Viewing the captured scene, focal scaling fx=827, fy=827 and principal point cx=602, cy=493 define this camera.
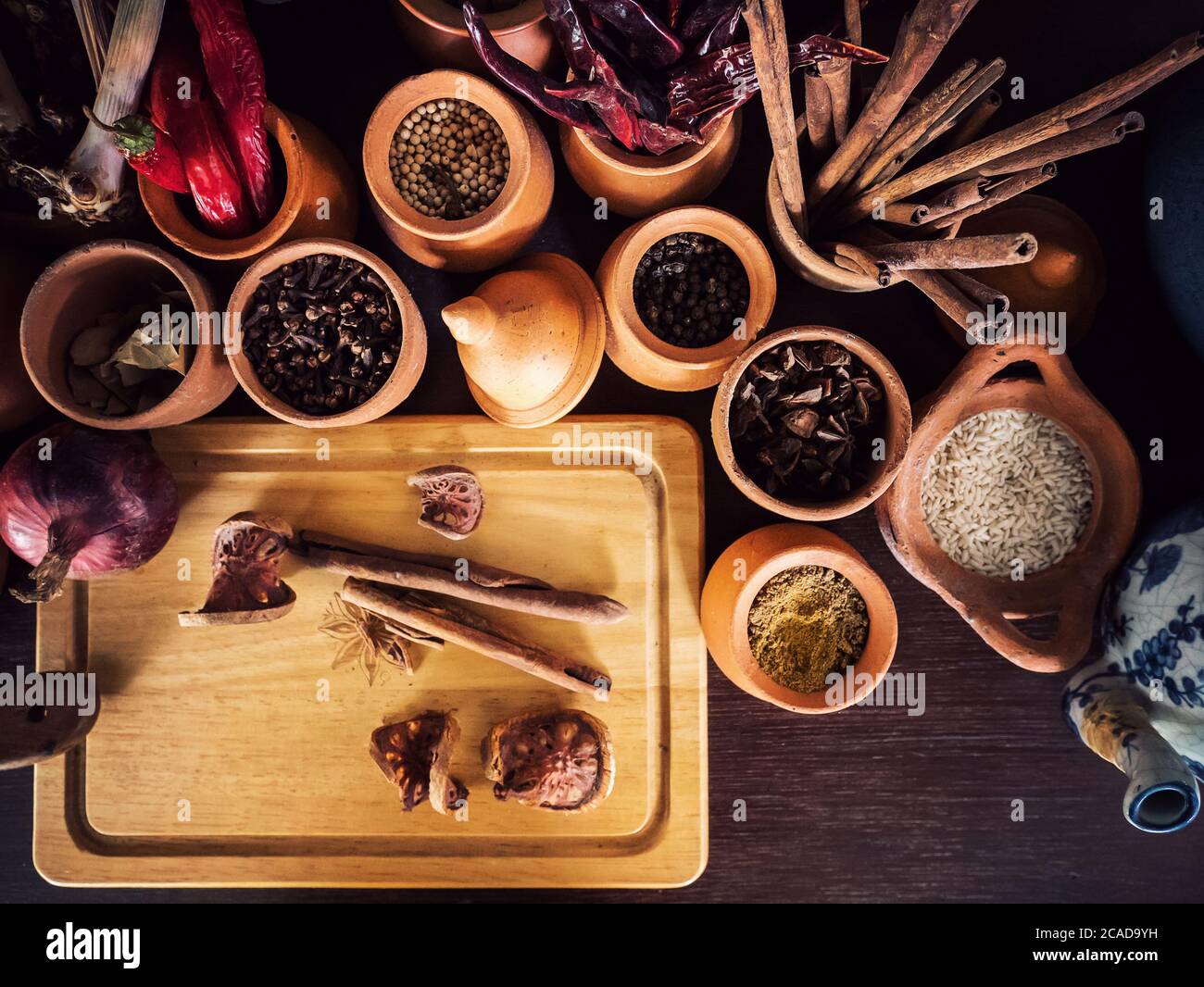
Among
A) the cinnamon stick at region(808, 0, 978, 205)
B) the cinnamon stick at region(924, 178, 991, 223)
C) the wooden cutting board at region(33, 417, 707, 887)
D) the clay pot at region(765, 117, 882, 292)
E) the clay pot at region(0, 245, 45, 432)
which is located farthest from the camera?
the wooden cutting board at region(33, 417, 707, 887)

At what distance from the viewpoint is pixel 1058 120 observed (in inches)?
36.3

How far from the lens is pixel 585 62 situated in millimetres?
1011

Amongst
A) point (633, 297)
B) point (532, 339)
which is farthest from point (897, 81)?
point (532, 339)

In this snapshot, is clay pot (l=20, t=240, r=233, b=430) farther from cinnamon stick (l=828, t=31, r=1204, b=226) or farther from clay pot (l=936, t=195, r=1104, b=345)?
clay pot (l=936, t=195, r=1104, b=345)

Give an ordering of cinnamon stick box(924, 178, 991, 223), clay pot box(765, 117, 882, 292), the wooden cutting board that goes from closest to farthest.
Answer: cinnamon stick box(924, 178, 991, 223)
clay pot box(765, 117, 882, 292)
the wooden cutting board

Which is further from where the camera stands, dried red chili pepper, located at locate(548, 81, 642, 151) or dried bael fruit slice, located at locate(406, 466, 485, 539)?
dried bael fruit slice, located at locate(406, 466, 485, 539)

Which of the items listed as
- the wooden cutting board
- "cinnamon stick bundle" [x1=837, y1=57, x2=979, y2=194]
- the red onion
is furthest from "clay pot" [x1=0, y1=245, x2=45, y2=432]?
"cinnamon stick bundle" [x1=837, y1=57, x2=979, y2=194]

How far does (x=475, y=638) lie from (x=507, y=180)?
2.17 feet

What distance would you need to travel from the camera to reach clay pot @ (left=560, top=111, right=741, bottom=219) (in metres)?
1.10

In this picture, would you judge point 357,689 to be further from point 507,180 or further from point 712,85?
point 712,85

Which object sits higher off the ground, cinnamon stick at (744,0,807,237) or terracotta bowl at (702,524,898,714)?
cinnamon stick at (744,0,807,237)

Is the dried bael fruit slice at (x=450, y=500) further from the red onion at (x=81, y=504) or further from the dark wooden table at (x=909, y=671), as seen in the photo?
the red onion at (x=81, y=504)

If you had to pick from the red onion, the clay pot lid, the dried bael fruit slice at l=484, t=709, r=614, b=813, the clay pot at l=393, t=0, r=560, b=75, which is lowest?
the dried bael fruit slice at l=484, t=709, r=614, b=813

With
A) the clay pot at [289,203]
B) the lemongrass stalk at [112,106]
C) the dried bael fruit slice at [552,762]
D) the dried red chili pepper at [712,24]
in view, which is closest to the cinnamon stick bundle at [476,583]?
the dried bael fruit slice at [552,762]
